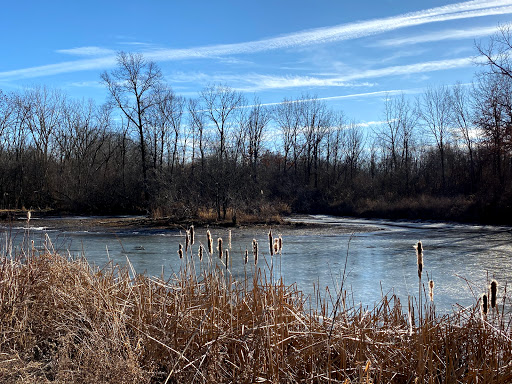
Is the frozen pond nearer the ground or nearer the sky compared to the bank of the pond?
nearer the ground

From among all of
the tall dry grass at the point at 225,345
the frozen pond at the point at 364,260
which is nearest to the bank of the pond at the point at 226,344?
the tall dry grass at the point at 225,345

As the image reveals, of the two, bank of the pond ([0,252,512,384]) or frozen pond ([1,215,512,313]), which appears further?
frozen pond ([1,215,512,313])

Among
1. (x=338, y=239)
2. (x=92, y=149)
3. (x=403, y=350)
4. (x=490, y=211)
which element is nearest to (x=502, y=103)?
(x=490, y=211)

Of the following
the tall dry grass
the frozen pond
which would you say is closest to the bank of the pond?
the tall dry grass

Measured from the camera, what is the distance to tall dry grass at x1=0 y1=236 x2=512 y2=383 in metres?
3.05

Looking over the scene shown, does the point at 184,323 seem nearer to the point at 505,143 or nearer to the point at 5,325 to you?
the point at 5,325

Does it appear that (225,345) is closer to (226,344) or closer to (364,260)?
(226,344)

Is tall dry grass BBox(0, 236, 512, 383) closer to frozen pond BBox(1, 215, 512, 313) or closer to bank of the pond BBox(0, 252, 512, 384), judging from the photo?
bank of the pond BBox(0, 252, 512, 384)

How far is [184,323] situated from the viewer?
147 inches

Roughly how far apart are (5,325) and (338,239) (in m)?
13.2

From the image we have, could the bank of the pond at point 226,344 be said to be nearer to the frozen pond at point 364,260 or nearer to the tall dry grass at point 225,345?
the tall dry grass at point 225,345

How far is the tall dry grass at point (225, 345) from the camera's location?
3049 mm

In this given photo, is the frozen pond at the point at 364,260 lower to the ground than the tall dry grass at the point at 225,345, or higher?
lower

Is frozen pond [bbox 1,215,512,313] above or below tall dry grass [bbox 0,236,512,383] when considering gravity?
below
